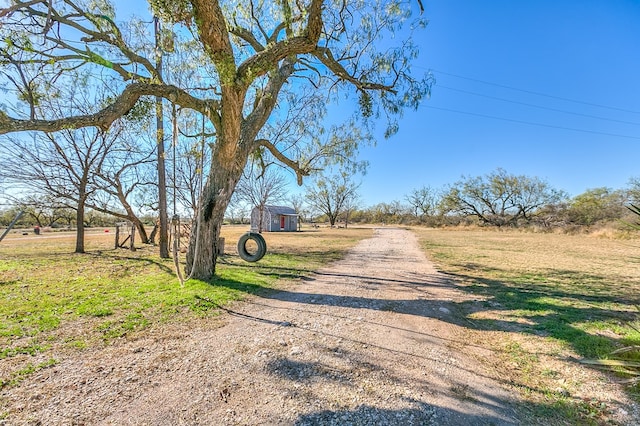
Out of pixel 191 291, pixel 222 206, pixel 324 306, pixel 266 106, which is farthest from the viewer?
pixel 266 106

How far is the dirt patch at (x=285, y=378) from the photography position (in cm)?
198

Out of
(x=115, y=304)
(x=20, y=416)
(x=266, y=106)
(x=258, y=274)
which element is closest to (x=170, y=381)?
(x=20, y=416)

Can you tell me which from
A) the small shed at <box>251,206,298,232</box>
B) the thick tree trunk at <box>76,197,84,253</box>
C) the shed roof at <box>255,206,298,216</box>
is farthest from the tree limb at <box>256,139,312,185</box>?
the shed roof at <box>255,206,298,216</box>

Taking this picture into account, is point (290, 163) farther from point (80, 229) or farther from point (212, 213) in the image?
point (80, 229)

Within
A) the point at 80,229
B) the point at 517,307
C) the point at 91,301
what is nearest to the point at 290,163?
the point at 91,301

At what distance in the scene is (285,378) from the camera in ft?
8.02

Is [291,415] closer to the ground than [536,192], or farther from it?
closer to the ground

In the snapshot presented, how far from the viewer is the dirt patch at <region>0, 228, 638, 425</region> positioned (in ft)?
6.49

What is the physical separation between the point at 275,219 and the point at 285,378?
33024 mm

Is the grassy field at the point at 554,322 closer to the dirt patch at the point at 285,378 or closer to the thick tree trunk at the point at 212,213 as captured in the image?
the dirt patch at the point at 285,378

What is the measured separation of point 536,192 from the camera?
4012cm

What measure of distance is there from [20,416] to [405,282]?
6.25 m

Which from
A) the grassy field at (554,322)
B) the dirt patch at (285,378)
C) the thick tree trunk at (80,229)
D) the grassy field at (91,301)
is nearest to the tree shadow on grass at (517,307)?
the grassy field at (554,322)

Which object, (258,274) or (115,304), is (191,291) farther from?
(258,274)
